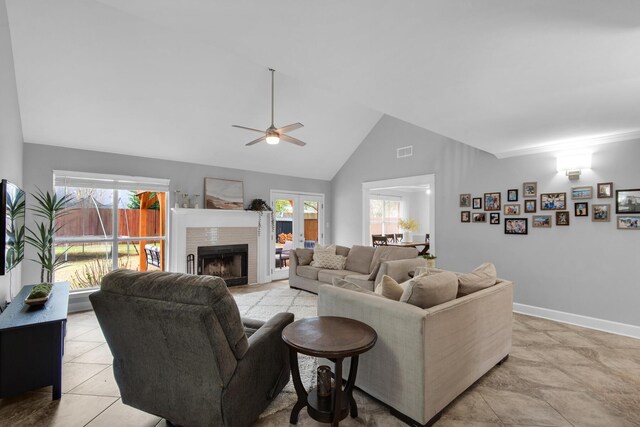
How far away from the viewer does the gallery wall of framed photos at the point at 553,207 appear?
11.7 ft

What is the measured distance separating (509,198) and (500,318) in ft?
8.09

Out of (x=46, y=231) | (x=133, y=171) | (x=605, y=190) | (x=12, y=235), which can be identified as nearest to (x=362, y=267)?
(x=605, y=190)

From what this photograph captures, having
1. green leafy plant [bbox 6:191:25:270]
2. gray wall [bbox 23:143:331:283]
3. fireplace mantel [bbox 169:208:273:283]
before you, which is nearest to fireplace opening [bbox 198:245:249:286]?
fireplace mantel [bbox 169:208:273:283]

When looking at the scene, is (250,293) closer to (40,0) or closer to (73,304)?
(73,304)

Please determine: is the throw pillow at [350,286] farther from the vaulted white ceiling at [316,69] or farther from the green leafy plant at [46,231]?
the green leafy plant at [46,231]

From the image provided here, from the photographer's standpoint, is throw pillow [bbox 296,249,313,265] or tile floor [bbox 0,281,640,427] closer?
tile floor [bbox 0,281,640,427]

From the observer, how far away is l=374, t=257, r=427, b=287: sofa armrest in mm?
4062

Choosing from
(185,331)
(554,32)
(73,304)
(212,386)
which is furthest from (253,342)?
(73,304)

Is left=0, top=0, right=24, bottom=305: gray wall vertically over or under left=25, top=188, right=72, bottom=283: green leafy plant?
over

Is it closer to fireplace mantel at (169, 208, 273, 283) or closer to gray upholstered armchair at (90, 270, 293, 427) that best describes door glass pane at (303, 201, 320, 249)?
fireplace mantel at (169, 208, 273, 283)

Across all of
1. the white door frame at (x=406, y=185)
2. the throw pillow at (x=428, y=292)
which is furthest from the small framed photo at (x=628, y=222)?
the throw pillow at (x=428, y=292)

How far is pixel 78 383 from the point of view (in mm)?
2475

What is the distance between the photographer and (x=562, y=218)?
3986mm

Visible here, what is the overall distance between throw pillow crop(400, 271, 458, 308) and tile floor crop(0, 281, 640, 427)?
0.79 metres
